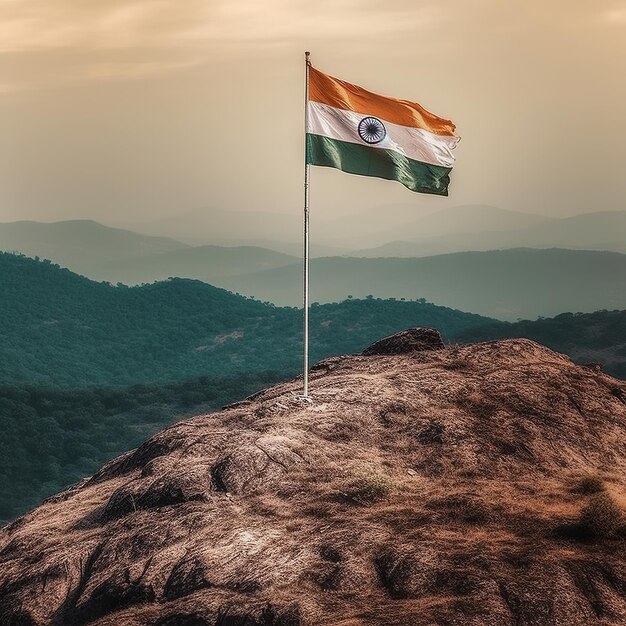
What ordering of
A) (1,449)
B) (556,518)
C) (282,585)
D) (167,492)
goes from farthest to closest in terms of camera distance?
(1,449), (167,492), (556,518), (282,585)

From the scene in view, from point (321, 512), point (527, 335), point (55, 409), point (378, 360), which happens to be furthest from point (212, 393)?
point (321, 512)

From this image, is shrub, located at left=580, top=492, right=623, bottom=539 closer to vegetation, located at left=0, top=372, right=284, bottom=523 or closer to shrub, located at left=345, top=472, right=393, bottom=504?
shrub, located at left=345, top=472, right=393, bottom=504

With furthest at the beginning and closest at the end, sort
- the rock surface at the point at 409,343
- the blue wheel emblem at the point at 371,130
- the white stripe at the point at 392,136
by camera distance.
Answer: the rock surface at the point at 409,343 < the blue wheel emblem at the point at 371,130 < the white stripe at the point at 392,136

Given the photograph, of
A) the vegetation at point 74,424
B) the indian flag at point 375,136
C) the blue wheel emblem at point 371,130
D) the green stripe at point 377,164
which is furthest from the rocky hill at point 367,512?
the vegetation at point 74,424

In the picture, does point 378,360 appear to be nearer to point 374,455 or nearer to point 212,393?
point 374,455

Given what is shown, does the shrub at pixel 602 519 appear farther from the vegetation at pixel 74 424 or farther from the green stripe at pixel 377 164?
the vegetation at pixel 74 424

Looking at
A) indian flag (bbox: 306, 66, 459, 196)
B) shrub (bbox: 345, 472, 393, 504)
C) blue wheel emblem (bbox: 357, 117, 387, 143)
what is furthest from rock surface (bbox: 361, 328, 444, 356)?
shrub (bbox: 345, 472, 393, 504)

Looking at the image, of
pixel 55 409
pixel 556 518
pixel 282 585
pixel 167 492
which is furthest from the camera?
pixel 55 409
